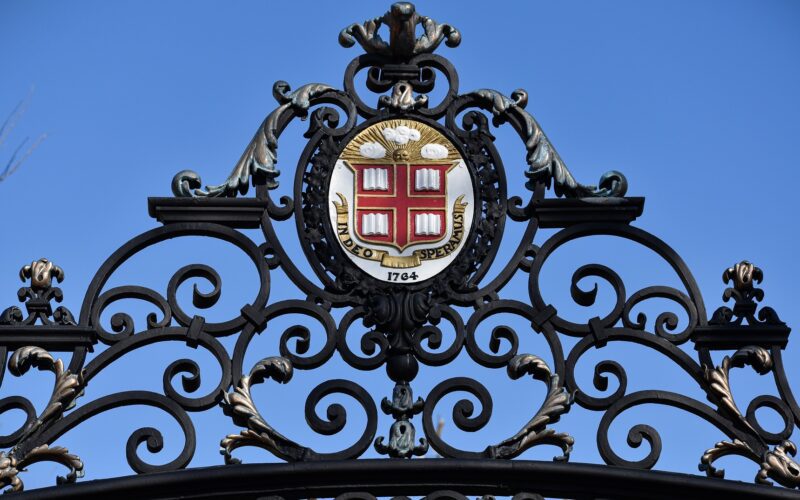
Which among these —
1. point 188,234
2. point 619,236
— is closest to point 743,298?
point 619,236

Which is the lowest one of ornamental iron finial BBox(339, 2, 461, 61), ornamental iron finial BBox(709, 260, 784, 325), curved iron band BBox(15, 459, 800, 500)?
curved iron band BBox(15, 459, 800, 500)

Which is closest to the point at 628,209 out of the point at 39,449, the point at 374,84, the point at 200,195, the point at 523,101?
the point at 523,101

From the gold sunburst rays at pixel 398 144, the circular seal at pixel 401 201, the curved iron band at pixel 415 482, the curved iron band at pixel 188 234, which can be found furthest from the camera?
the gold sunburst rays at pixel 398 144

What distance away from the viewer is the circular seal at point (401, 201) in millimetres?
11023

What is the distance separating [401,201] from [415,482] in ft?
5.11

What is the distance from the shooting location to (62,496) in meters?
10.3

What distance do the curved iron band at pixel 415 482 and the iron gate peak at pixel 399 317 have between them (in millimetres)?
11

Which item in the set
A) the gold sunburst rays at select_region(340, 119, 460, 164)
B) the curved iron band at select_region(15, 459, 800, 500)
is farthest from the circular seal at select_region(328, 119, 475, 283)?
the curved iron band at select_region(15, 459, 800, 500)

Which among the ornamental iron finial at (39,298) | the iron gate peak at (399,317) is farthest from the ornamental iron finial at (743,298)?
the ornamental iron finial at (39,298)

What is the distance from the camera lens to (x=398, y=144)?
11281 mm

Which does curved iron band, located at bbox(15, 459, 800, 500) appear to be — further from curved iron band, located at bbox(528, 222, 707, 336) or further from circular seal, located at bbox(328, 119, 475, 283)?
circular seal, located at bbox(328, 119, 475, 283)

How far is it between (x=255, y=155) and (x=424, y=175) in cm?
90

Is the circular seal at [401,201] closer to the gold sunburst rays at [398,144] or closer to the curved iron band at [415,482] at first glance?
the gold sunburst rays at [398,144]

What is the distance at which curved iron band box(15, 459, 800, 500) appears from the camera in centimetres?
1038
